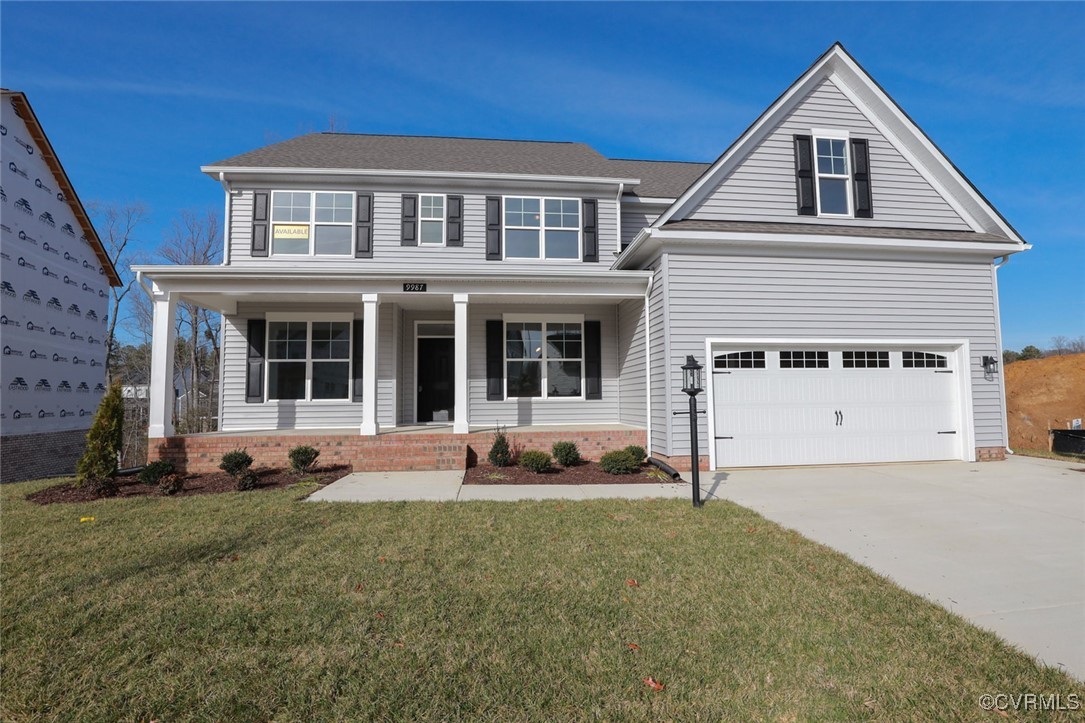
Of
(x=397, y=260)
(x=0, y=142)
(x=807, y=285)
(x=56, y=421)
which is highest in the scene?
(x=0, y=142)

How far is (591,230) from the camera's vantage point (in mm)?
11945

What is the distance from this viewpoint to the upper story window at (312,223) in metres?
11.4

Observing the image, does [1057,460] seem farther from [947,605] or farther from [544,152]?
[544,152]

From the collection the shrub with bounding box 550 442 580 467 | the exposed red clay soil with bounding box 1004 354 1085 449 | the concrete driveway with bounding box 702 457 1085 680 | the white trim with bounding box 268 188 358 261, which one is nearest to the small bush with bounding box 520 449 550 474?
the shrub with bounding box 550 442 580 467

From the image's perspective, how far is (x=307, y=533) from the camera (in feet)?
18.1

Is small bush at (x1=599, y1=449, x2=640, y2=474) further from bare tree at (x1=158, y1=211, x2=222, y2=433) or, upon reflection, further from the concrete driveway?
bare tree at (x1=158, y1=211, x2=222, y2=433)

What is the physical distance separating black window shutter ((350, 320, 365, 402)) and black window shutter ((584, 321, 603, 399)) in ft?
16.5

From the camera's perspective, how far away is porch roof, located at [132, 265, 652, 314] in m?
9.65

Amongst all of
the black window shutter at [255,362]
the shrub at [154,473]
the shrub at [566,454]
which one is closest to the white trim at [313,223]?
the black window shutter at [255,362]

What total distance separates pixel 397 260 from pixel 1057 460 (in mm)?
14012

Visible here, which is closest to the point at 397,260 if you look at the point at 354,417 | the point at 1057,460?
the point at 354,417

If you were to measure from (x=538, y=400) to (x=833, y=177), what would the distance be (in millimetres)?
7539

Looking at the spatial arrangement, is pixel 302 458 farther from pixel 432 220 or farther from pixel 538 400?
pixel 432 220

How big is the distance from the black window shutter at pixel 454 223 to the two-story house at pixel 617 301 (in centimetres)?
5
